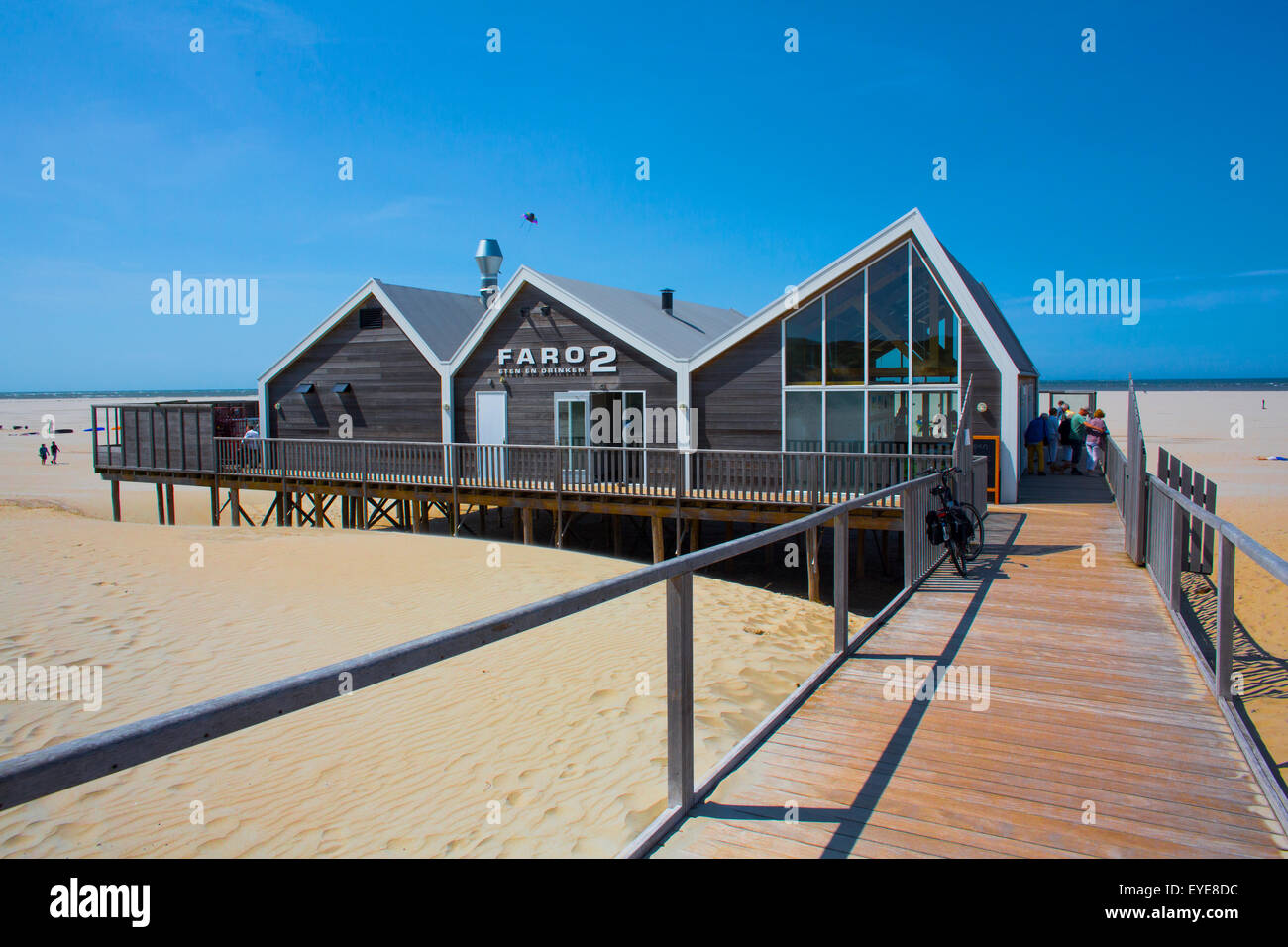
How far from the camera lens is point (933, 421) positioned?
16891mm

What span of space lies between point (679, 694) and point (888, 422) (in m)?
14.6

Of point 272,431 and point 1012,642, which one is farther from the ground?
point 272,431

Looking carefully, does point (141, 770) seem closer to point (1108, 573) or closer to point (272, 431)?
point (1108, 573)

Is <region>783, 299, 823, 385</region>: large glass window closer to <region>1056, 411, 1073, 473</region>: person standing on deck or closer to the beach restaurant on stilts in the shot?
the beach restaurant on stilts

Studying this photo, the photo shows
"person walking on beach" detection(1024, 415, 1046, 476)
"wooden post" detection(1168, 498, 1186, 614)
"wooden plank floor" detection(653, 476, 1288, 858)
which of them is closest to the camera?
"wooden plank floor" detection(653, 476, 1288, 858)

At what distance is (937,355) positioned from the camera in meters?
16.7

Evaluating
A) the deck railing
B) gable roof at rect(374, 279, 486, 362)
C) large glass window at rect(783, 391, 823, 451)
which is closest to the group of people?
large glass window at rect(783, 391, 823, 451)

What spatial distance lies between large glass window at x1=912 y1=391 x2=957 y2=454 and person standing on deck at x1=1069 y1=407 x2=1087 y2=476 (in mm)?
7537

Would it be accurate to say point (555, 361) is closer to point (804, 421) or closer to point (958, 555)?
point (804, 421)

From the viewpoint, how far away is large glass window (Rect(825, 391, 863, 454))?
17.6 metres

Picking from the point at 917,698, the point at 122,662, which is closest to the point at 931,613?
the point at 917,698
